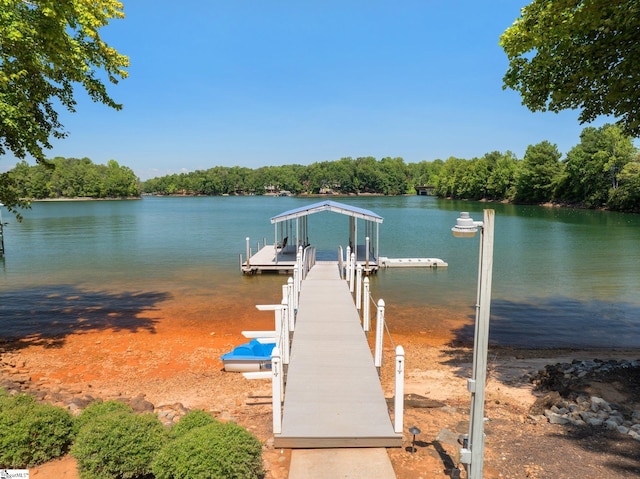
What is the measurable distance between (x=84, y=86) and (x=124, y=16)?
2.33 meters

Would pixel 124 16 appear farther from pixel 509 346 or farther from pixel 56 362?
pixel 509 346

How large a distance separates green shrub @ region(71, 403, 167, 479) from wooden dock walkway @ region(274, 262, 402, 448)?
1.72 m

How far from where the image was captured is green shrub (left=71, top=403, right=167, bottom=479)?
13.7ft

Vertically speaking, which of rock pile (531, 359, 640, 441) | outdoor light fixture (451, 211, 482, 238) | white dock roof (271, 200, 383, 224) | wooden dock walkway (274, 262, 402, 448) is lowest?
rock pile (531, 359, 640, 441)

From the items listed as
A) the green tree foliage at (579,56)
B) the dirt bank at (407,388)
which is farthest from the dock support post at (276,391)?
the green tree foliage at (579,56)

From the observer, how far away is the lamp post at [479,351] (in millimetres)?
4145

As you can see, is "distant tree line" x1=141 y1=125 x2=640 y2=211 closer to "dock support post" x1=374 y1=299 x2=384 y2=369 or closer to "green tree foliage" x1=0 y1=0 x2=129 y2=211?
"dock support post" x1=374 y1=299 x2=384 y2=369

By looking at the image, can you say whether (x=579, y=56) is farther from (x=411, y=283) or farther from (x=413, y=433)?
(x=411, y=283)

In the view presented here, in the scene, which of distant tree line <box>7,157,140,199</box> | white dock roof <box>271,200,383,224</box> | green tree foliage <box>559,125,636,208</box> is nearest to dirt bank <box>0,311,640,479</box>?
white dock roof <box>271,200,383,224</box>

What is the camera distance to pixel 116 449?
13.8 ft

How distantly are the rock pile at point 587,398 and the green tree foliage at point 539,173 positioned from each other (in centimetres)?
8009

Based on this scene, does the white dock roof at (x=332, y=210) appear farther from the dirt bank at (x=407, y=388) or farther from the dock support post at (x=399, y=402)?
the dock support post at (x=399, y=402)

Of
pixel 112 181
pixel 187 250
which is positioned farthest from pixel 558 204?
pixel 112 181

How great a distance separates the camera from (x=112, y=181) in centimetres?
13400
